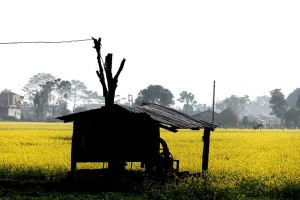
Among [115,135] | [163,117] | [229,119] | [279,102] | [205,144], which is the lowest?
[205,144]

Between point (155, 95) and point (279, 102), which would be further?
point (279, 102)

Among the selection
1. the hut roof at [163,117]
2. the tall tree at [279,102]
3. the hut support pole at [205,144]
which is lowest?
the hut support pole at [205,144]

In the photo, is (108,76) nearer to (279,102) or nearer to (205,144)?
(205,144)

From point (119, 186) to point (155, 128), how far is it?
7.12 feet

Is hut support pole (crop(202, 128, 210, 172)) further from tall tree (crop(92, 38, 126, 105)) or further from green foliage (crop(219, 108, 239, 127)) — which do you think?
green foliage (crop(219, 108, 239, 127))

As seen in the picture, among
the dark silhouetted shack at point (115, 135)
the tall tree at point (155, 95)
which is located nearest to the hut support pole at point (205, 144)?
the dark silhouetted shack at point (115, 135)

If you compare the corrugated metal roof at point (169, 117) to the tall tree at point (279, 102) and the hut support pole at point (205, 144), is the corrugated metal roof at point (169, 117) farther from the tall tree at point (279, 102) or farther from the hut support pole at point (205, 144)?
the tall tree at point (279, 102)

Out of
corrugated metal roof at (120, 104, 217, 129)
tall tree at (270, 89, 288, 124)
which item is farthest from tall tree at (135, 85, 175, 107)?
corrugated metal roof at (120, 104, 217, 129)

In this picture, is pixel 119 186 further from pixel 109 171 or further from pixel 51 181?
pixel 51 181

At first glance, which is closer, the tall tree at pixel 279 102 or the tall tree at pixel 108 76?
the tall tree at pixel 108 76

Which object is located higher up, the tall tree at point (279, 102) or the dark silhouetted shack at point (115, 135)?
the tall tree at point (279, 102)

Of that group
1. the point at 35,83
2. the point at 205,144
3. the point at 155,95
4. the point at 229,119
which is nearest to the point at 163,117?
the point at 205,144

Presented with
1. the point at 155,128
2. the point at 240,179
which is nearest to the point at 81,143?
the point at 155,128

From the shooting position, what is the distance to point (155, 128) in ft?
50.2
